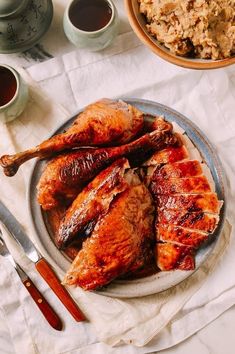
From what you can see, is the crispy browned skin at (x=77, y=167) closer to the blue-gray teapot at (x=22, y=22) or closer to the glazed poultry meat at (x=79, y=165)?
the glazed poultry meat at (x=79, y=165)

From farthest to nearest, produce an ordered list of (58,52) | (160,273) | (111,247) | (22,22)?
(58,52) → (22,22) → (160,273) → (111,247)

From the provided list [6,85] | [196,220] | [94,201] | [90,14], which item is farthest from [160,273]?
[90,14]

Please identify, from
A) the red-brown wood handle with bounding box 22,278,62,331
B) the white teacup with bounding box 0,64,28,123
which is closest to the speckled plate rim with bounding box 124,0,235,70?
the white teacup with bounding box 0,64,28,123

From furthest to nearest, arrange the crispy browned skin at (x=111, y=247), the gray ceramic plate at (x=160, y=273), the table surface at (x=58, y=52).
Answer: the table surface at (x=58, y=52), the gray ceramic plate at (x=160, y=273), the crispy browned skin at (x=111, y=247)

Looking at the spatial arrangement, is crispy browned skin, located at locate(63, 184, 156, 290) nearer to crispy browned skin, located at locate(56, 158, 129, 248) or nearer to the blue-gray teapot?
crispy browned skin, located at locate(56, 158, 129, 248)

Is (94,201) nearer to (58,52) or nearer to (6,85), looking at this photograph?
(6,85)

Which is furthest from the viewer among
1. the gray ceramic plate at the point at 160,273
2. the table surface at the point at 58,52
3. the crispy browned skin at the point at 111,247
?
the table surface at the point at 58,52

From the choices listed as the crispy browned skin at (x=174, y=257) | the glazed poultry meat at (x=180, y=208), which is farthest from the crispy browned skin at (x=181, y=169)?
the crispy browned skin at (x=174, y=257)
